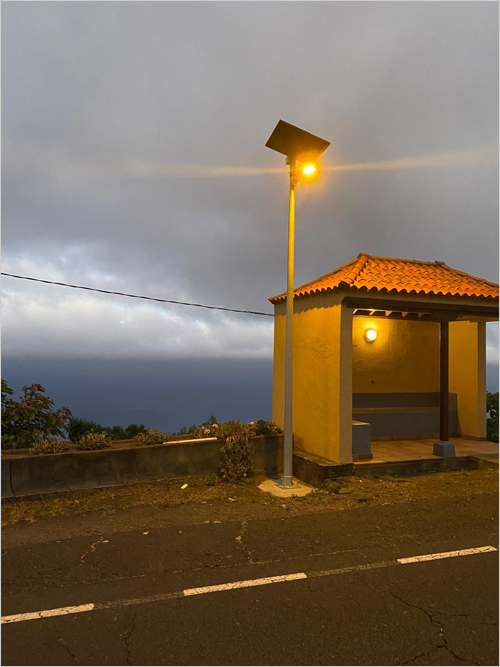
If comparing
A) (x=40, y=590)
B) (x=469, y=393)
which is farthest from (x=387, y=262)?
(x=40, y=590)

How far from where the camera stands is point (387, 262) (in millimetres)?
10922

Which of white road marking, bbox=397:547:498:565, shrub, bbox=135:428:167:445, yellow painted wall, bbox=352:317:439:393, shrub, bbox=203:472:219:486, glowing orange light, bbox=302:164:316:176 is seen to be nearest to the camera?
white road marking, bbox=397:547:498:565

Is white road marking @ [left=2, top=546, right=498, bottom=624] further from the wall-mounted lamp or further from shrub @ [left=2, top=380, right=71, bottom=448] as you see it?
the wall-mounted lamp

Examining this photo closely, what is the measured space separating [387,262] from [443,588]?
331 inches

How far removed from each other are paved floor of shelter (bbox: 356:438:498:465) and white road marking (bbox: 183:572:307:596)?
4365 millimetres

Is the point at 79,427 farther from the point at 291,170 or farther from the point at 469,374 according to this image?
the point at 469,374

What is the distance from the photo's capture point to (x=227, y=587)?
3.96 meters

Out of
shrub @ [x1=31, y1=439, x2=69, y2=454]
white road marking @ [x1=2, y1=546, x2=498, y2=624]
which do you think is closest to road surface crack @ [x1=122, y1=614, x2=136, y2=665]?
white road marking @ [x1=2, y1=546, x2=498, y2=624]

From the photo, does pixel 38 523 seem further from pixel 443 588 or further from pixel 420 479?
pixel 420 479

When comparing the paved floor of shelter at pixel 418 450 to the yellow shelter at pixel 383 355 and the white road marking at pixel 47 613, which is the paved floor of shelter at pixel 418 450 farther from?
the white road marking at pixel 47 613

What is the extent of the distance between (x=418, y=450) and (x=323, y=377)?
3.26 m

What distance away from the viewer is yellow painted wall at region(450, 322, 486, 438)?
37.0ft

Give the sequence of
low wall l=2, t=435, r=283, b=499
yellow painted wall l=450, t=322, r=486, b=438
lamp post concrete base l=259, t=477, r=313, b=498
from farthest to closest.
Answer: yellow painted wall l=450, t=322, r=486, b=438 → lamp post concrete base l=259, t=477, r=313, b=498 → low wall l=2, t=435, r=283, b=499

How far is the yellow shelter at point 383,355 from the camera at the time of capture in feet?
26.9
